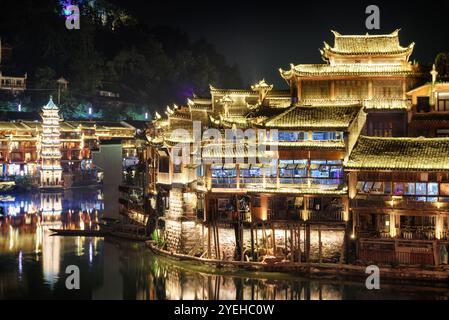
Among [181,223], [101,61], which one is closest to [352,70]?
[181,223]

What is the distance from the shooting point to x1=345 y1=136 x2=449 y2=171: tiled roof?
98.2ft

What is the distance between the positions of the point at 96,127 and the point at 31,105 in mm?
10019

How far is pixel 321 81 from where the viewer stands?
40.8 metres

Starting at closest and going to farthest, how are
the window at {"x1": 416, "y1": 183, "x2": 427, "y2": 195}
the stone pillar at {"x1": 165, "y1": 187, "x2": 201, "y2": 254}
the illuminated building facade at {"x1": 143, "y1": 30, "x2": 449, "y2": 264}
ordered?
the illuminated building facade at {"x1": 143, "y1": 30, "x2": 449, "y2": 264} < the window at {"x1": 416, "y1": 183, "x2": 427, "y2": 195} < the stone pillar at {"x1": 165, "y1": 187, "x2": 201, "y2": 254}

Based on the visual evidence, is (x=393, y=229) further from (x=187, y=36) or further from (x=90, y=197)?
(x=187, y=36)

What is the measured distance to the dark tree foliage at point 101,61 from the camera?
90250mm

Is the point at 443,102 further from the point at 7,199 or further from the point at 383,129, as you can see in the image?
the point at 7,199

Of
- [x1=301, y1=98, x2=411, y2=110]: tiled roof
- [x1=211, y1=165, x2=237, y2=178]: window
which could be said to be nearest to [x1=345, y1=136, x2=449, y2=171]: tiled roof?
[x1=211, y1=165, x2=237, y2=178]: window

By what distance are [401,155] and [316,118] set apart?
5.30 metres

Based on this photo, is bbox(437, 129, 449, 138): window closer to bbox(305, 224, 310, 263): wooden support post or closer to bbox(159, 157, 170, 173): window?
bbox(305, 224, 310, 263): wooden support post

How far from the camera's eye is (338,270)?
101 feet

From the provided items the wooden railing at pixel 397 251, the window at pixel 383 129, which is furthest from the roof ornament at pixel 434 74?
the wooden railing at pixel 397 251

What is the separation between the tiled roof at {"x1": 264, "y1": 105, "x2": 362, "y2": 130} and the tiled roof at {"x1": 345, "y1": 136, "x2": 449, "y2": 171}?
187 cm
